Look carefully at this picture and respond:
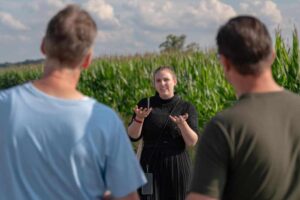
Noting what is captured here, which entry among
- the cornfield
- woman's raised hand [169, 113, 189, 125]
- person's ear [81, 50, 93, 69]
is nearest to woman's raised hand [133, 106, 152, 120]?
woman's raised hand [169, 113, 189, 125]

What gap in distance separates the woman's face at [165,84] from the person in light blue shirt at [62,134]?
388 centimetres

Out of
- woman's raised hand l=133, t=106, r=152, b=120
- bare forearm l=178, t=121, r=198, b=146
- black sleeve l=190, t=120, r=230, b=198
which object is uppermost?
black sleeve l=190, t=120, r=230, b=198

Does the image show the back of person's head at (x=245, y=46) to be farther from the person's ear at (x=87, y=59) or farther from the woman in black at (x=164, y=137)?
the woman in black at (x=164, y=137)

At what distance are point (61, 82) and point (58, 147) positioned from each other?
0.85 ft

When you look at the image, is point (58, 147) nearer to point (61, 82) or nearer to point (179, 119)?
point (61, 82)

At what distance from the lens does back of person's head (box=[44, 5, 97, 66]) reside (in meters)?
2.97

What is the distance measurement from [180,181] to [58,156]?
4067mm

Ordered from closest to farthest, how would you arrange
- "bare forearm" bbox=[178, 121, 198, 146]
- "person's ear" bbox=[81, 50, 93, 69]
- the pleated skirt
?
1. "person's ear" bbox=[81, 50, 93, 69]
2. "bare forearm" bbox=[178, 121, 198, 146]
3. the pleated skirt

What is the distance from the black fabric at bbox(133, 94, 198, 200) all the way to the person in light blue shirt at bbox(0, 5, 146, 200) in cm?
378

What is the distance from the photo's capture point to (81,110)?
2979 millimetres

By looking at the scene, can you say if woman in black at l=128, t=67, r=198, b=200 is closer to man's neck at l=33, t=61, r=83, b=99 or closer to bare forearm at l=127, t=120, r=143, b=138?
bare forearm at l=127, t=120, r=143, b=138

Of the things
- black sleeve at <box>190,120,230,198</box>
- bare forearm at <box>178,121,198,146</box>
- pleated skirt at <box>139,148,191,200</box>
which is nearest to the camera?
black sleeve at <box>190,120,230,198</box>

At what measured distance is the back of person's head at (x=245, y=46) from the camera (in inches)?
117

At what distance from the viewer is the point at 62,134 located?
2.97 m
